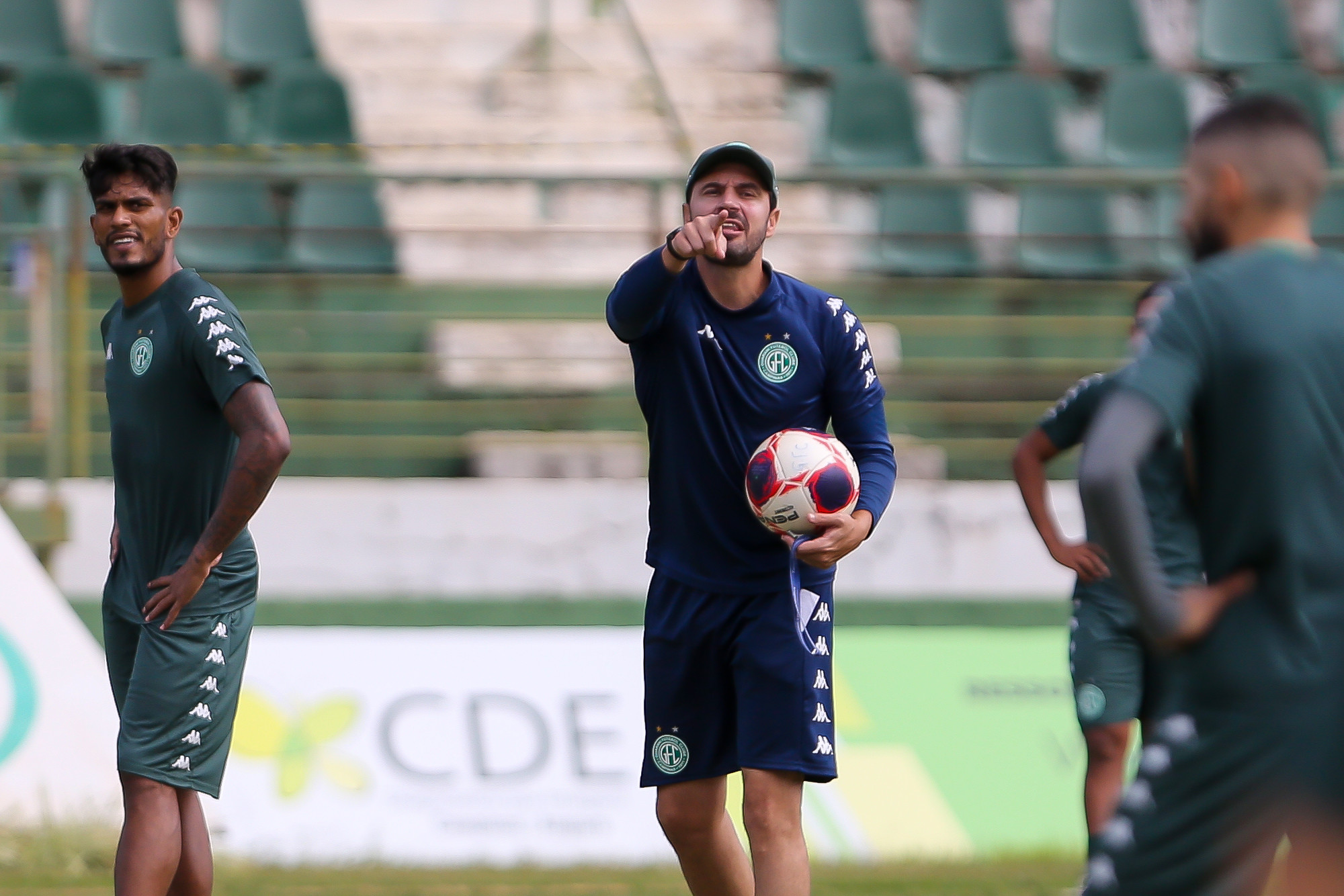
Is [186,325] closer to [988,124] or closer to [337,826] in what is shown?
[337,826]

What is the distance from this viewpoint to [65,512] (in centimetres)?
855

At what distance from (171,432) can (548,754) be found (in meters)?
3.30

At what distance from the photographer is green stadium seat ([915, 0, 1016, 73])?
13.3 m

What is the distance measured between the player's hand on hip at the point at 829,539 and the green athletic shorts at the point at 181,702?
1.64 meters

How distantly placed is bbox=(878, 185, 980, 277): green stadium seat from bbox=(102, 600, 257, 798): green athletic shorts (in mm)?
7224

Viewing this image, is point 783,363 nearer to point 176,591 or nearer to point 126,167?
point 176,591

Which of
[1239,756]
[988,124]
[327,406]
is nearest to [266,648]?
[327,406]

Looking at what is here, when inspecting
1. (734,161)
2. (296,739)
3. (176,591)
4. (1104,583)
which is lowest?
(296,739)

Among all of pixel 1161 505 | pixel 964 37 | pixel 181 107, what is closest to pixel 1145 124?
pixel 964 37

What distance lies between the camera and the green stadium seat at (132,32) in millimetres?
12633

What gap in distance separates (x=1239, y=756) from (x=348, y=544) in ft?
21.5

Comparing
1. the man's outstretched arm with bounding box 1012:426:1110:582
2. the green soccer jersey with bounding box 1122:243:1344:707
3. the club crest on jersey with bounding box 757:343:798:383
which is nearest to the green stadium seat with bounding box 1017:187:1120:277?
the man's outstretched arm with bounding box 1012:426:1110:582

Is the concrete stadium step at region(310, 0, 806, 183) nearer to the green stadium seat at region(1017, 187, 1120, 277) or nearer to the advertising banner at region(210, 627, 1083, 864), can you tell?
the green stadium seat at region(1017, 187, 1120, 277)

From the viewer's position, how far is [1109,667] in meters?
5.62
